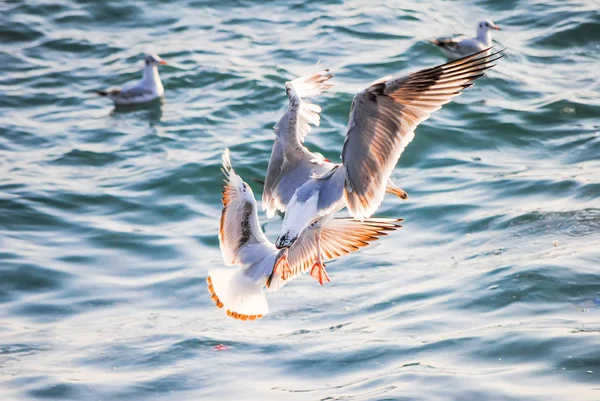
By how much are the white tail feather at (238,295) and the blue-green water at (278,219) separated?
1.88 feet

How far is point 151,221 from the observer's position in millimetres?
9344

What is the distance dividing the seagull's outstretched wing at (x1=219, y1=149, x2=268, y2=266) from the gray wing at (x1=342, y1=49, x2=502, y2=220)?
2.96 feet

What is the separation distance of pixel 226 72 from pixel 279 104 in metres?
1.23

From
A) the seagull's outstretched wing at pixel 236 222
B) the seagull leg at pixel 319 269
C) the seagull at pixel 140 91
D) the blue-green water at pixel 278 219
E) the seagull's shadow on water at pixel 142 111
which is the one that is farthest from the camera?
the seagull at pixel 140 91

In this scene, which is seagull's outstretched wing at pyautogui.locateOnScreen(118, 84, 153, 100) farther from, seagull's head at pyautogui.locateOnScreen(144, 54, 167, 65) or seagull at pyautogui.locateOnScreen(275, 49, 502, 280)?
seagull at pyautogui.locateOnScreen(275, 49, 502, 280)

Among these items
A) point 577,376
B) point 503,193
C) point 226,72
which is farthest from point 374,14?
point 577,376

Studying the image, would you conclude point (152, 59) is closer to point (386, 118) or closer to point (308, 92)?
point (308, 92)

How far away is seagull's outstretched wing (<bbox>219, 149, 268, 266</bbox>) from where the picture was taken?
6.15m

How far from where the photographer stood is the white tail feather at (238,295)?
5855mm

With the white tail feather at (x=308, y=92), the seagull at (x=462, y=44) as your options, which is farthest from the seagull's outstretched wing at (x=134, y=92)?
the white tail feather at (x=308, y=92)

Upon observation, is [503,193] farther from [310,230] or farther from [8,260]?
[8,260]

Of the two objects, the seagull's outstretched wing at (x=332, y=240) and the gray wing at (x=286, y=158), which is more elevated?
the gray wing at (x=286, y=158)

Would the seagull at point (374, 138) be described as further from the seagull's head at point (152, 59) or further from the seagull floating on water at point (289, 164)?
the seagull's head at point (152, 59)

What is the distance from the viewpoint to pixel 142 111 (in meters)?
12.3
